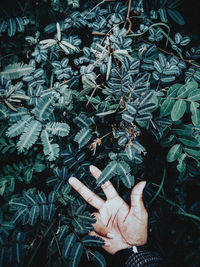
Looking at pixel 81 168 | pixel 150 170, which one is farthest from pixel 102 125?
pixel 150 170

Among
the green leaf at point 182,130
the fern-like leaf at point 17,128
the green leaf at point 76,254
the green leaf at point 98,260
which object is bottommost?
the green leaf at point 98,260

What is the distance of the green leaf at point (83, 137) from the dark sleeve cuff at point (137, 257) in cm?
80

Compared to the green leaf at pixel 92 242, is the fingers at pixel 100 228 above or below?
below

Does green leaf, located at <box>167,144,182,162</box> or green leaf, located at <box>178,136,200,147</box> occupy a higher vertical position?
green leaf, located at <box>178,136,200,147</box>

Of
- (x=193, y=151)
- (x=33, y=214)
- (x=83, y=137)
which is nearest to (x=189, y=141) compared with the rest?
(x=193, y=151)

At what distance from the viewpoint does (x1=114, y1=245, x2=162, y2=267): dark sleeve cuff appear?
3.63 ft

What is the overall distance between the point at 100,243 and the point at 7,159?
39.3 inches

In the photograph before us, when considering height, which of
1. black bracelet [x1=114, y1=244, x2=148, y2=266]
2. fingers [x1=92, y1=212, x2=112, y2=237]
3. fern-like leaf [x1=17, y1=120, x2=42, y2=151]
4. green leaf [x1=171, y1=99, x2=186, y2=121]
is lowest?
black bracelet [x1=114, y1=244, x2=148, y2=266]

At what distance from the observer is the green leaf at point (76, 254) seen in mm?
841

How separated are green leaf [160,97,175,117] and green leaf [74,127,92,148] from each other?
37cm

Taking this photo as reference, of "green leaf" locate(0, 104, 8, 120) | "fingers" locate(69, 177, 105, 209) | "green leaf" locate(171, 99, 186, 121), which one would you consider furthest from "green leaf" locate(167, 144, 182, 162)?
"green leaf" locate(0, 104, 8, 120)

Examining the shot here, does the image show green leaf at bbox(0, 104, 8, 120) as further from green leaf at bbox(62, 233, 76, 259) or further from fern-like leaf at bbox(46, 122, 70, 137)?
green leaf at bbox(62, 233, 76, 259)

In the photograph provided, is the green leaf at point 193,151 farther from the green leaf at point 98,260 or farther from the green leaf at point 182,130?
the green leaf at point 98,260

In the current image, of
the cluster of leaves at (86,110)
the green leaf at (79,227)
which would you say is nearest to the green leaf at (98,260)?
the cluster of leaves at (86,110)
